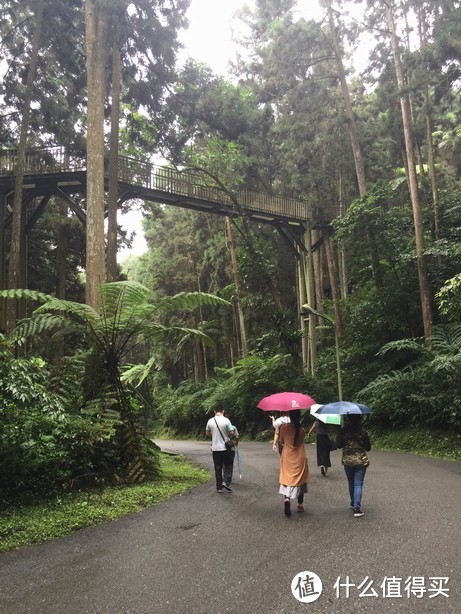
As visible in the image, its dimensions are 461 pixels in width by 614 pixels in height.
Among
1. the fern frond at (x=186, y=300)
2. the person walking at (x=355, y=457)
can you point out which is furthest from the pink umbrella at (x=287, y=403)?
the fern frond at (x=186, y=300)

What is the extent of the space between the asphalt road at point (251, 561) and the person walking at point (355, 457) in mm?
256

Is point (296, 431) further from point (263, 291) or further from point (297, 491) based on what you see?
point (263, 291)

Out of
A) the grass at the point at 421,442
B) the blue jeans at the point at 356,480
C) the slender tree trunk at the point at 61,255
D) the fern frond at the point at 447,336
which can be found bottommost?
the grass at the point at 421,442

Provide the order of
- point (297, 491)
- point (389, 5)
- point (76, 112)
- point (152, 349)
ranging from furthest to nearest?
point (152, 349)
point (76, 112)
point (389, 5)
point (297, 491)

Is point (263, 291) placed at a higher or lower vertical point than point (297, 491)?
higher

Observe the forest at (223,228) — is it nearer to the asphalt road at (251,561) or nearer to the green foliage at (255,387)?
the green foliage at (255,387)

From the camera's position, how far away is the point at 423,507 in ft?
20.7

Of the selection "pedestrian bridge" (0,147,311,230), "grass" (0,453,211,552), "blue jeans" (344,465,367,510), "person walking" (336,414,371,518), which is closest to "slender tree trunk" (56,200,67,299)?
"pedestrian bridge" (0,147,311,230)

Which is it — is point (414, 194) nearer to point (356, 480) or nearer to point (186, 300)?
point (186, 300)

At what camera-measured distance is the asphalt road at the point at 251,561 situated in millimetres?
3580

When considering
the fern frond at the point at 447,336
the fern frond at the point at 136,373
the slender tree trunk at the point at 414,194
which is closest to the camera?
the fern frond at the point at 136,373

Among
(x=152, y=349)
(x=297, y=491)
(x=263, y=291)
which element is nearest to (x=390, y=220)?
(x=263, y=291)

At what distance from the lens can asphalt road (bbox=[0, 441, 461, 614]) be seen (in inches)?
141

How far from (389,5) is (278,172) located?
30.4ft
